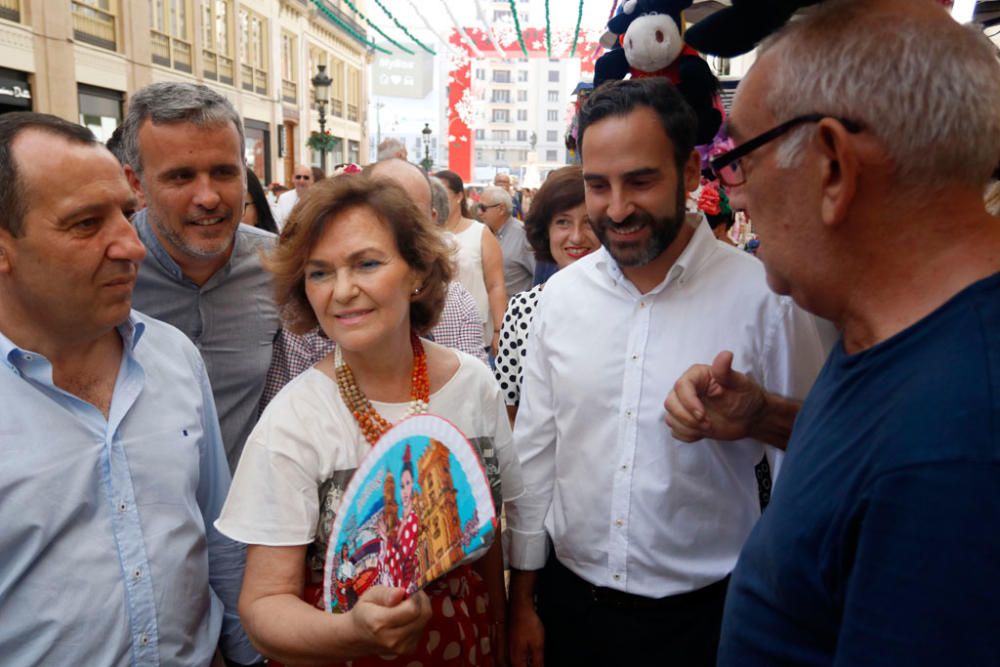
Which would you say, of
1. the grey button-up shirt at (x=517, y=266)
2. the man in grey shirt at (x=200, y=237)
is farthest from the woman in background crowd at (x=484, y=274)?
the man in grey shirt at (x=200, y=237)

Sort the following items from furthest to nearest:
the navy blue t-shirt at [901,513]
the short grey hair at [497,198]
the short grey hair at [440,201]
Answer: the short grey hair at [497,198] < the short grey hair at [440,201] < the navy blue t-shirt at [901,513]

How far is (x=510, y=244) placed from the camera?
621 centimetres

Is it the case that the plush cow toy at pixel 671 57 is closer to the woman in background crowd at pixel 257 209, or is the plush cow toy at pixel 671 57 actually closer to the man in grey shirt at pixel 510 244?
the woman in background crowd at pixel 257 209

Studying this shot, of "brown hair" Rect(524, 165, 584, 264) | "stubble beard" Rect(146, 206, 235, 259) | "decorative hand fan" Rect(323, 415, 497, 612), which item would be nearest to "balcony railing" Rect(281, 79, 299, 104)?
"brown hair" Rect(524, 165, 584, 264)

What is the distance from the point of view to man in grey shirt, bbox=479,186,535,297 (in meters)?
6.00

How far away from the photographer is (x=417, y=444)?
1.36 m

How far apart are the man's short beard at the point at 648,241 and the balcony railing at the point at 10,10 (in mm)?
14448

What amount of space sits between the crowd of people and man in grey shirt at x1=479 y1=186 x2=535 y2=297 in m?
3.58

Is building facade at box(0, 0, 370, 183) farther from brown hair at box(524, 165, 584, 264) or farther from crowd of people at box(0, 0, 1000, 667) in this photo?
crowd of people at box(0, 0, 1000, 667)

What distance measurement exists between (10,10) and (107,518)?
14836 mm

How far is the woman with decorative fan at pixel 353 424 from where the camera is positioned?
1.42 meters

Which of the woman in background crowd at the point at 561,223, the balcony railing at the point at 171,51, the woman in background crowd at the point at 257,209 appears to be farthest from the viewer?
the balcony railing at the point at 171,51

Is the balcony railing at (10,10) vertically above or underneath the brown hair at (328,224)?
above

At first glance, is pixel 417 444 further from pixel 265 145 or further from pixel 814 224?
pixel 265 145
